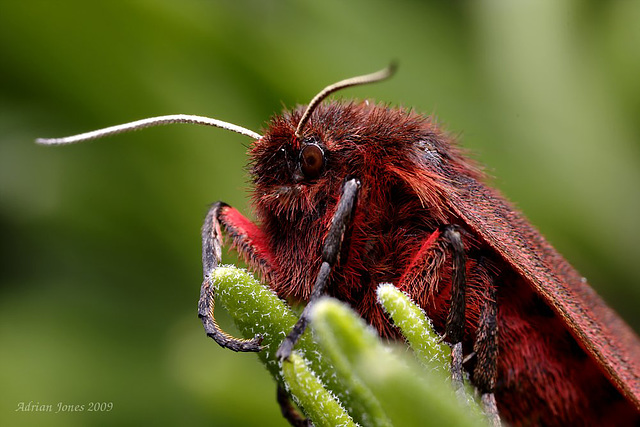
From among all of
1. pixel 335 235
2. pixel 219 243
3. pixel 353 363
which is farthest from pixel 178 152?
pixel 353 363

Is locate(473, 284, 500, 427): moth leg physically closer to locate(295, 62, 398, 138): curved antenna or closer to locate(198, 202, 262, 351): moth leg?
locate(198, 202, 262, 351): moth leg

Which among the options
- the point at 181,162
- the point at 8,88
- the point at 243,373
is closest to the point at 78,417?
the point at 243,373

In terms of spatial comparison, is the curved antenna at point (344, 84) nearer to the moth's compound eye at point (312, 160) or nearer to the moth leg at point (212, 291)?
the moth's compound eye at point (312, 160)

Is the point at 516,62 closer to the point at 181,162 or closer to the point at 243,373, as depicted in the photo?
the point at 181,162

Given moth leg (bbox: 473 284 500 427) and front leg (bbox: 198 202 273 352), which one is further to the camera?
front leg (bbox: 198 202 273 352)

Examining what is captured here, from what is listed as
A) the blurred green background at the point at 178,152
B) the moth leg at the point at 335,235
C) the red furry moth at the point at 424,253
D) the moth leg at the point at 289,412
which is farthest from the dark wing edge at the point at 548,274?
the blurred green background at the point at 178,152

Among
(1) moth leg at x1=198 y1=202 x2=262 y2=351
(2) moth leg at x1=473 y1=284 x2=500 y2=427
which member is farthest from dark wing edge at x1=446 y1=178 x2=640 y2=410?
(1) moth leg at x1=198 y1=202 x2=262 y2=351
